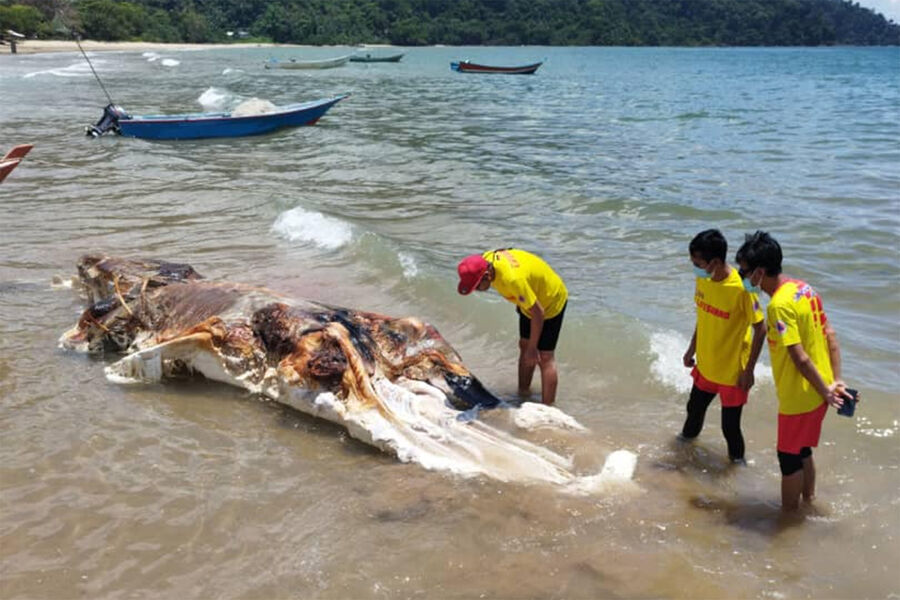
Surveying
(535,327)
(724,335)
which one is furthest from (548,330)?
(724,335)

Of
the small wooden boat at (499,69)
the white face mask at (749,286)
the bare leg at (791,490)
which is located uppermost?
the small wooden boat at (499,69)

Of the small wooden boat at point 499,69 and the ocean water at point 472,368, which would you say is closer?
the ocean water at point 472,368

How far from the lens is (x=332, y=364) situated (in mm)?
5023

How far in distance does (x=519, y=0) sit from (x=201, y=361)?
536 ft

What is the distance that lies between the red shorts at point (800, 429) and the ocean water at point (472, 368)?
1.57ft

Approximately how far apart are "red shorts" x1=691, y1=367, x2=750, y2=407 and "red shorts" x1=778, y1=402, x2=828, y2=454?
52cm

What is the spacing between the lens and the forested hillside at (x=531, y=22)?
127562mm

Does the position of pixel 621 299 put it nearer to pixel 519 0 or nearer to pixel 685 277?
pixel 685 277

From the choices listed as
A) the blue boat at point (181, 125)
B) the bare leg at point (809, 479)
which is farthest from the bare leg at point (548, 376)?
the blue boat at point (181, 125)

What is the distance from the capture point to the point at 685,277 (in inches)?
350

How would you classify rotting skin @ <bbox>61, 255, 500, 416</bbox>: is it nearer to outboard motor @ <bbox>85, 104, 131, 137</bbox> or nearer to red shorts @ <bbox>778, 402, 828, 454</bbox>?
red shorts @ <bbox>778, 402, 828, 454</bbox>

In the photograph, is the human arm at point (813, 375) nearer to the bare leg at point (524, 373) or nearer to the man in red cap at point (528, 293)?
the man in red cap at point (528, 293)

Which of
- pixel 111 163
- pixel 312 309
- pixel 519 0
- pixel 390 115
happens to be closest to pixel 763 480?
pixel 312 309

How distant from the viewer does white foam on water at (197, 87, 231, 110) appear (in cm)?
3145
